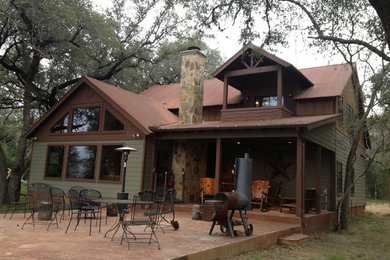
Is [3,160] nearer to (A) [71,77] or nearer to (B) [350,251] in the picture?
(A) [71,77]

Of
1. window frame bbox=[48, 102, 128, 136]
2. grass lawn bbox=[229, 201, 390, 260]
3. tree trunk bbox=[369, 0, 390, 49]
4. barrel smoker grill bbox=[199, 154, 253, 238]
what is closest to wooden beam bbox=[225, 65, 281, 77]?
window frame bbox=[48, 102, 128, 136]

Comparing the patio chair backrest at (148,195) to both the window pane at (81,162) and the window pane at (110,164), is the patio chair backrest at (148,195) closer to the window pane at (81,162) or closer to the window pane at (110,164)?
the window pane at (110,164)

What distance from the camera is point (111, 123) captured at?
1287 cm

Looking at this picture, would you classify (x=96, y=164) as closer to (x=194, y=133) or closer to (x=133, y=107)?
(x=133, y=107)

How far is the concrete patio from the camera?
4742mm

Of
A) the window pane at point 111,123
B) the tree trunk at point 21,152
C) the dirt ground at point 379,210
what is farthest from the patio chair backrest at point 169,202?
the dirt ground at point 379,210

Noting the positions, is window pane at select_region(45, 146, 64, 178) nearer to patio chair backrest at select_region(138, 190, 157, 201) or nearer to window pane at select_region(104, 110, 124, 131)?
window pane at select_region(104, 110, 124, 131)

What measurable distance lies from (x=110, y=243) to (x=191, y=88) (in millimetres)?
8629

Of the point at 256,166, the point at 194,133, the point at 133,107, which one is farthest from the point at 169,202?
the point at 256,166

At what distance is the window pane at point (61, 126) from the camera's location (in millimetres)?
14078

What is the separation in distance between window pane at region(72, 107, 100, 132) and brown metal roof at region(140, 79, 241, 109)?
342 centimetres

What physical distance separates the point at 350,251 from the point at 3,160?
13.0 m

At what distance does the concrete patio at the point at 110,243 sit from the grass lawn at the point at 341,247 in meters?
0.32

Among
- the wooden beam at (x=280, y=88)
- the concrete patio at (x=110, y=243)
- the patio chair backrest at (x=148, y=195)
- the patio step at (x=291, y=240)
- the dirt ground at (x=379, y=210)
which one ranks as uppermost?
the wooden beam at (x=280, y=88)
